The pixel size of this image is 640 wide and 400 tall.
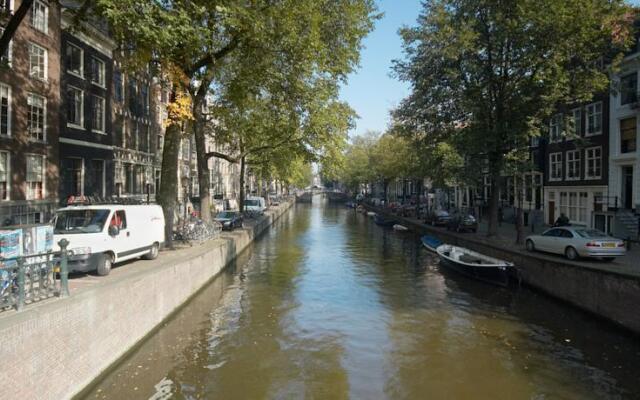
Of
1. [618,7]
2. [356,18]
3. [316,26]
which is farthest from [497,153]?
[316,26]

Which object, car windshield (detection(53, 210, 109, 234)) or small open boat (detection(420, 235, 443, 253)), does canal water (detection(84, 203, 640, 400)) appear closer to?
car windshield (detection(53, 210, 109, 234))

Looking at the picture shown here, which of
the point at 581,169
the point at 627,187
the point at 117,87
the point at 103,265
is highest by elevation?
the point at 117,87

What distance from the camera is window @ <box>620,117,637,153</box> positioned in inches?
1073

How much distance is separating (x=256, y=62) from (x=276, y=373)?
46.4 ft

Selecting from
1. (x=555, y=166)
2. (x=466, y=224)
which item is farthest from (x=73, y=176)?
(x=555, y=166)

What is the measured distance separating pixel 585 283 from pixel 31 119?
26450 mm

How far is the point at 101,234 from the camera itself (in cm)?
1377

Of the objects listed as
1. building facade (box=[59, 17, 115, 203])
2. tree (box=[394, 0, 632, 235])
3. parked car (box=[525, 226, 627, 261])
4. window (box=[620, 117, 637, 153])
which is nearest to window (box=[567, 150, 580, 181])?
window (box=[620, 117, 637, 153])

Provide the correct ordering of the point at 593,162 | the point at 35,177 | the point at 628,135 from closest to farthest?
the point at 35,177 → the point at 628,135 → the point at 593,162

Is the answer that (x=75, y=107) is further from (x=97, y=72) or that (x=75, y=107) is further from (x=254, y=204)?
(x=254, y=204)

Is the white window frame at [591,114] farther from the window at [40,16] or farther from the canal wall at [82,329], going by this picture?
the window at [40,16]

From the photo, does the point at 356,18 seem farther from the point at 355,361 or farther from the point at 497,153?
the point at 355,361

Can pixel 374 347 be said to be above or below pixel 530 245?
below

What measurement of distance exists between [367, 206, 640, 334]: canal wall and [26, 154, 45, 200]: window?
24.2 meters
